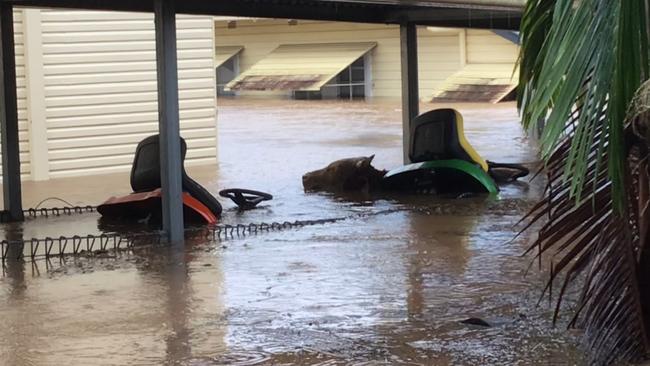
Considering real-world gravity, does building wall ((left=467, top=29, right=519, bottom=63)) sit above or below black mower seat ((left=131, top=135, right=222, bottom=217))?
above

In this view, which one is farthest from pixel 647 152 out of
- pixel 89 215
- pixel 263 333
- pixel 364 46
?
pixel 364 46

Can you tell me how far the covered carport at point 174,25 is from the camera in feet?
31.3

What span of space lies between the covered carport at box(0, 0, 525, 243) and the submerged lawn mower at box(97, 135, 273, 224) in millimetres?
680

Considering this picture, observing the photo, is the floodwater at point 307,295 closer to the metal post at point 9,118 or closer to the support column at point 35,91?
the metal post at point 9,118

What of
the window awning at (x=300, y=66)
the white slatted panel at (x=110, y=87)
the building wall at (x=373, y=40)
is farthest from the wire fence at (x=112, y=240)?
the window awning at (x=300, y=66)

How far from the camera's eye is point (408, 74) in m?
14.9

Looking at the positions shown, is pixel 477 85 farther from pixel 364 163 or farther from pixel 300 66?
pixel 364 163

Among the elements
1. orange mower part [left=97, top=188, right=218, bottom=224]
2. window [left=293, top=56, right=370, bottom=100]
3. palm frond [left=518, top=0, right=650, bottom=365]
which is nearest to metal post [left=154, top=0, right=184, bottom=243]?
orange mower part [left=97, top=188, right=218, bottom=224]

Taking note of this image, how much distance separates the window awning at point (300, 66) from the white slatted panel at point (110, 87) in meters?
20.0

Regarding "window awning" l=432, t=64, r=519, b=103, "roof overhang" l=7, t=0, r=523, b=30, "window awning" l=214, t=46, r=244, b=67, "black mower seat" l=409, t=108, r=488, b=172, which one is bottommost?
"black mower seat" l=409, t=108, r=488, b=172

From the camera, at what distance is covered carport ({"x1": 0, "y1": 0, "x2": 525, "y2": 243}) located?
9.55m

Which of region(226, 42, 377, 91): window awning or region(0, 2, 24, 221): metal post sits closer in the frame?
region(0, 2, 24, 221): metal post

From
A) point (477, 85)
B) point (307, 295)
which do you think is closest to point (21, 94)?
point (307, 295)

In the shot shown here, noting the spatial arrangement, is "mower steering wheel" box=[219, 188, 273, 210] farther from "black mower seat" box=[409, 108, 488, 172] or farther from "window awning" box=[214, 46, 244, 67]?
"window awning" box=[214, 46, 244, 67]
